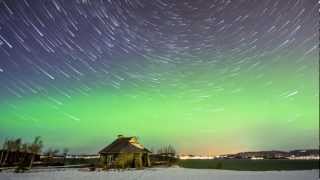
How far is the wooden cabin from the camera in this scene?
1032 inches

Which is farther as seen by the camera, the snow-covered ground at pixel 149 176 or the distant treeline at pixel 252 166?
the distant treeline at pixel 252 166

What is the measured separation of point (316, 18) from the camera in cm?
1767

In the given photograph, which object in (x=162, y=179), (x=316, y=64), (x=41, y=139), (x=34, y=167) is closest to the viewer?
(x=162, y=179)

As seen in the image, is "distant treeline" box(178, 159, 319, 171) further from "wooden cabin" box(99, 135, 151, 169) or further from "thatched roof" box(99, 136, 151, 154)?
"thatched roof" box(99, 136, 151, 154)

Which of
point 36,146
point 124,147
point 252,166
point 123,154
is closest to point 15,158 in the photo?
point 36,146

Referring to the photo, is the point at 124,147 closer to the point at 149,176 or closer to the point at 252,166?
the point at 149,176

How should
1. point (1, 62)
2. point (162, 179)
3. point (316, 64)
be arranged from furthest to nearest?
point (316, 64)
point (162, 179)
point (1, 62)

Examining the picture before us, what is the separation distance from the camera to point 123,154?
A: 88.0 feet

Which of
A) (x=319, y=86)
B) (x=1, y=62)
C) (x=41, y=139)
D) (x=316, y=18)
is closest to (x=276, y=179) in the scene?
(x=319, y=86)

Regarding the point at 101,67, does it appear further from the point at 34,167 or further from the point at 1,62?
the point at 34,167

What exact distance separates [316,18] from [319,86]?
3887 millimetres

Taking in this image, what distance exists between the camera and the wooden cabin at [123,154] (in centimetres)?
2622

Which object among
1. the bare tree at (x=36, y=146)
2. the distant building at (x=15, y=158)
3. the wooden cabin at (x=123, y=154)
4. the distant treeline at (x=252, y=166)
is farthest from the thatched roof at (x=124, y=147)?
the distant treeline at (x=252, y=166)

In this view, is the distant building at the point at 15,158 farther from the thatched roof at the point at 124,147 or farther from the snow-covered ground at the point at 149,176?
the thatched roof at the point at 124,147
